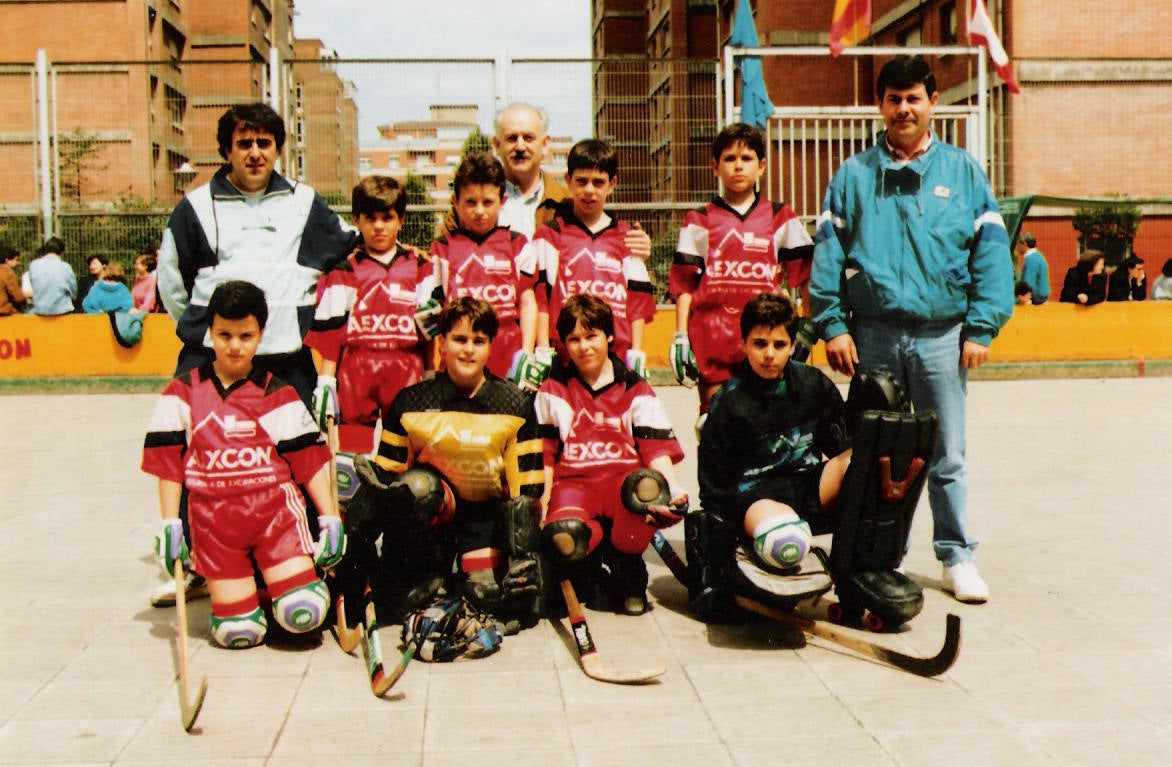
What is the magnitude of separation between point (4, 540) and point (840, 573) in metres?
4.17

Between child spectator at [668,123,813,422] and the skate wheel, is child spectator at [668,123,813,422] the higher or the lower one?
the higher one

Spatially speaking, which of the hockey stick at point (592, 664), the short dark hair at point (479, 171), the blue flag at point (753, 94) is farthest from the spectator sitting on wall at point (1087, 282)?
the hockey stick at point (592, 664)

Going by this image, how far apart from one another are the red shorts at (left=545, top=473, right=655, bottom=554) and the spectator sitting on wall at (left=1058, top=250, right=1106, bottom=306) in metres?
11.4

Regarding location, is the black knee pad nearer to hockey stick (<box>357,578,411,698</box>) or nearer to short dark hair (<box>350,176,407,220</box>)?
hockey stick (<box>357,578,411,698</box>)

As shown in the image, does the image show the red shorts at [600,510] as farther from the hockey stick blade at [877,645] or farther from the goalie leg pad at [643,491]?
the hockey stick blade at [877,645]

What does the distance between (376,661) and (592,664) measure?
0.69 metres

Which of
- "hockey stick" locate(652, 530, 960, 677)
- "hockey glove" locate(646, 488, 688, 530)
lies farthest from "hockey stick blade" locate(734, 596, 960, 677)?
"hockey glove" locate(646, 488, 688, 530)

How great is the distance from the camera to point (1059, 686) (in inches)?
153

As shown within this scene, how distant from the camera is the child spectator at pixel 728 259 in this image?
5336 mm

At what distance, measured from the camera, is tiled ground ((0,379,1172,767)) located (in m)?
3.42

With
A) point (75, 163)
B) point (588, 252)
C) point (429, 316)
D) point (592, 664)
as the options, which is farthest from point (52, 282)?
point (592, 664)

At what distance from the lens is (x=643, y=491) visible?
4477mm

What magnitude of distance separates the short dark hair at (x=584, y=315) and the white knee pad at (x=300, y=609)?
1340mm

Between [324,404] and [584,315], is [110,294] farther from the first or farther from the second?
[584,315]
